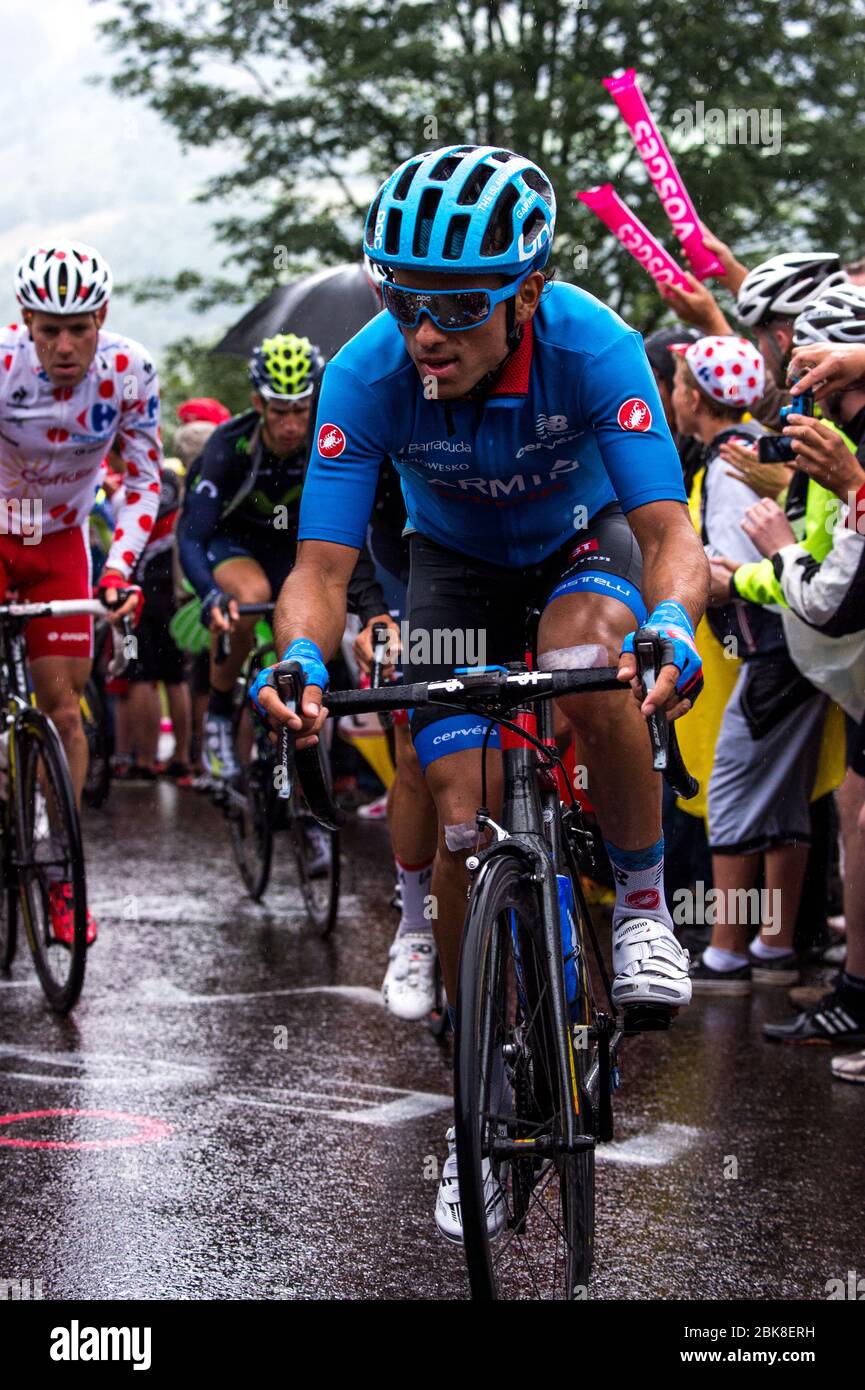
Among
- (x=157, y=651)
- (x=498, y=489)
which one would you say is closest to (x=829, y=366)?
(x=498, y=489)

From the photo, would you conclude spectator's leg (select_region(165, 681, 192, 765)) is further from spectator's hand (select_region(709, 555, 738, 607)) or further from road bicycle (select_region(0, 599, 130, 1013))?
spectator's hand (select_region(709, 555, 738, 607))

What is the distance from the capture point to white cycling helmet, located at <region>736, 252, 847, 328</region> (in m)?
6.65

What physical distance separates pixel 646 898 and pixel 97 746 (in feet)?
26.1

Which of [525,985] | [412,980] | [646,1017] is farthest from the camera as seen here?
[412,980]

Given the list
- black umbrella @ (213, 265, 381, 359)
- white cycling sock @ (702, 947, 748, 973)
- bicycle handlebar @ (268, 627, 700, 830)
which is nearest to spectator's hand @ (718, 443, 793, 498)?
white cycling sock @ (702, 947, 748, 973)

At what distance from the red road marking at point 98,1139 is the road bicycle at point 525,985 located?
148 cm

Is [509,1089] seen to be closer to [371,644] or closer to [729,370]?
[371,644]

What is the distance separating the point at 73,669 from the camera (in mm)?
7020

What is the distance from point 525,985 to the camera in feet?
11.5

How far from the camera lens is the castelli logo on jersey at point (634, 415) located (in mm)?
3688

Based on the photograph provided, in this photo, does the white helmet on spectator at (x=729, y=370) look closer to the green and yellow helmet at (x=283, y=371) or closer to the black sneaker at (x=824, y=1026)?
the green and yellow helmet at (x=283, y=371)

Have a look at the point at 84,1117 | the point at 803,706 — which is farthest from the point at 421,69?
the point at 84,1117

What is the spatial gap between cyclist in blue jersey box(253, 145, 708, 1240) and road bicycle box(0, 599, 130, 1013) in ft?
8.18

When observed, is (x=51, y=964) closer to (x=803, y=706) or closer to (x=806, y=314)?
(x=803, y=706)
